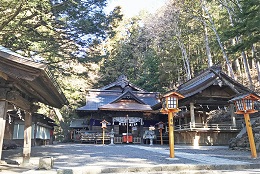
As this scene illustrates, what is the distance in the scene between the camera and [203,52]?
28.8m

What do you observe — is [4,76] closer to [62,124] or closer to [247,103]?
[247,103]

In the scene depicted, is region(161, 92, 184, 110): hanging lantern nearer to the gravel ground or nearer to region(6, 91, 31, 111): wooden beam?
the gravel ground

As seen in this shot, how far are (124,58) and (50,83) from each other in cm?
3099

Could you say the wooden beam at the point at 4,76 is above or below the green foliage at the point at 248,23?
below

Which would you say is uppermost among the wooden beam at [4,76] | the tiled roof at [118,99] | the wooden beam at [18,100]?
the tiled roof at [118,99]

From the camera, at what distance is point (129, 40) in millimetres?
38438

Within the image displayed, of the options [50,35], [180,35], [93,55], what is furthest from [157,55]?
[50,35]

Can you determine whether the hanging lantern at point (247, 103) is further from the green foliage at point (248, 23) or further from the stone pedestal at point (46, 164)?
the stone pedestal at point (46, 164)

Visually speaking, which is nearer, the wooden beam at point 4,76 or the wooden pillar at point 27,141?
the wooden beam at point 4,76

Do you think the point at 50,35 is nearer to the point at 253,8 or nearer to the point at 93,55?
the point at 93,55

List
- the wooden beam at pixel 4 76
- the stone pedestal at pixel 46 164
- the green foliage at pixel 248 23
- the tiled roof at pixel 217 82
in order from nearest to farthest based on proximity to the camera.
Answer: the wooden beam at pixel 4 76 → the stone pedestal at pixel 46 164 → the green foliage at pixel 248 23 → the tiled roof at pixel 217 82

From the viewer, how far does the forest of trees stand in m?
9.09

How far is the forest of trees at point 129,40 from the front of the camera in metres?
9.09

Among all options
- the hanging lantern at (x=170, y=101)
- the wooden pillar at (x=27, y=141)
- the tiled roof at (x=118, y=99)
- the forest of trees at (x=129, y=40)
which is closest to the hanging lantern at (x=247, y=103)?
the hanging lantern at (x=170, y=101)
